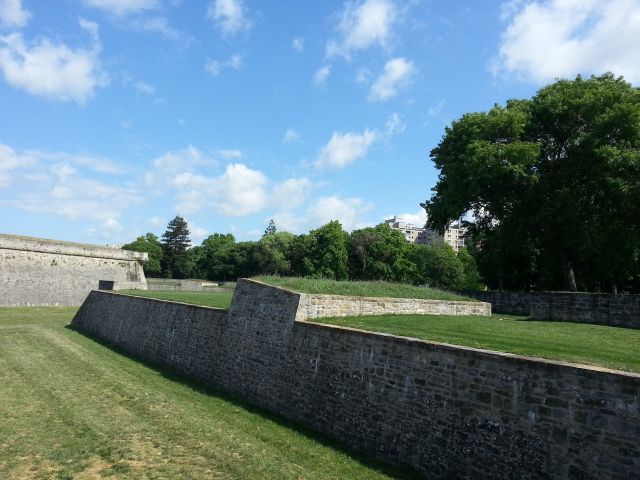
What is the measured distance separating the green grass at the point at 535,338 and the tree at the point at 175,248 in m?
→ 67.6

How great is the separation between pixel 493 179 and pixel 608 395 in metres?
16.4

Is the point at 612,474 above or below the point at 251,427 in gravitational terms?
above

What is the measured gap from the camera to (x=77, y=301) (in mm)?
37062

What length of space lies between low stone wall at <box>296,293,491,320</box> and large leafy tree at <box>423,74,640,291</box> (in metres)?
6.59

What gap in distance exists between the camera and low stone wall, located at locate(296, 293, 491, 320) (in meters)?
12.0

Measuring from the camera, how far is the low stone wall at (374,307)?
12.0 metres

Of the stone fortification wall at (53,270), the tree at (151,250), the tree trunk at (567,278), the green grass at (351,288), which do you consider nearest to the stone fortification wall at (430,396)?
the green grass at (351,288)

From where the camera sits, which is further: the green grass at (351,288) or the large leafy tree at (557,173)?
the large leafy tree at (557,173)

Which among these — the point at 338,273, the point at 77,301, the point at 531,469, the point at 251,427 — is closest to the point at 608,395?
the point at 531,469

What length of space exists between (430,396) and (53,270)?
36.4 meters

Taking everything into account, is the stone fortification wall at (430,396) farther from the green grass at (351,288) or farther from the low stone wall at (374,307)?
the green grass at (351,288)

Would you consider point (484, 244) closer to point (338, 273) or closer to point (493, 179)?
point (493, 179)

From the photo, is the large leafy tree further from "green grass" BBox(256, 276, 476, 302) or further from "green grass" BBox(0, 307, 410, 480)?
"green grass" BBox(0, 307, 410, 480)

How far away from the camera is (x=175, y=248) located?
76688 millimetres
